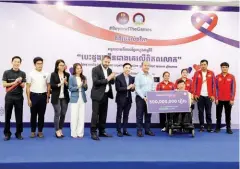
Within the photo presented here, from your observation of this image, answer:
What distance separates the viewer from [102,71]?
14.8 ft

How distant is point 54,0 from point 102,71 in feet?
7.40

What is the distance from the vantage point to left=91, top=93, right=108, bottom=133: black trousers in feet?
14.7

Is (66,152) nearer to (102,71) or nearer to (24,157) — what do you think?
(24,157)

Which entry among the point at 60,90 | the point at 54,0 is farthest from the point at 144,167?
the point at 54,0

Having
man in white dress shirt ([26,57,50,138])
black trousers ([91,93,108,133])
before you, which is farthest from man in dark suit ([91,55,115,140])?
man in white dress shirt ([26,57,50,138])

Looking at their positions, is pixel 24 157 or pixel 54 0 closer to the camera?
pixel 24 157

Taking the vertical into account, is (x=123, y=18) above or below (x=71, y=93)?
above

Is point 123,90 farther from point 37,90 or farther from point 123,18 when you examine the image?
point 123,18

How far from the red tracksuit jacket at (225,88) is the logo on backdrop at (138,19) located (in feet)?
6.73

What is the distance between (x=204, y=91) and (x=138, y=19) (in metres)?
2.13

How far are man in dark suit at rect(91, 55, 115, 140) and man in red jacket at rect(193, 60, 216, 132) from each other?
1910 millimetres

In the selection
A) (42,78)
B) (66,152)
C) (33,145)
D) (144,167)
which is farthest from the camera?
(42,78)

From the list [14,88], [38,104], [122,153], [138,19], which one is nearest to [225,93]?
[138,19]

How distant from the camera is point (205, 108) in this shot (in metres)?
5.41
